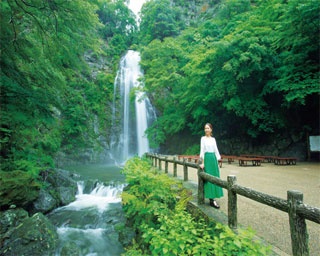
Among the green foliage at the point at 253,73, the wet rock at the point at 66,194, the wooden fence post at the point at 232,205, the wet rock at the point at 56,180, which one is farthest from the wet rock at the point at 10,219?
the green foliage at the point at 253,73

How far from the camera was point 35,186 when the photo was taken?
6.88 metres

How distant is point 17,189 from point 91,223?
2.45 meters

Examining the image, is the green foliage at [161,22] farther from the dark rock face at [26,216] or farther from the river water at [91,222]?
the dark rock face at [26,216]

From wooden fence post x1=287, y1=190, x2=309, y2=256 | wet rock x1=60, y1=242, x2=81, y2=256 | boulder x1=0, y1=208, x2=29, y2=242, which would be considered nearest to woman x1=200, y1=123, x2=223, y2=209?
wooden fence post x1=287, y1=190, x2=309, y2=256

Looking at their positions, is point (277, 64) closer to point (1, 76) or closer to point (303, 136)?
point (303, 136)

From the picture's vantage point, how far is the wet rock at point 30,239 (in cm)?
452

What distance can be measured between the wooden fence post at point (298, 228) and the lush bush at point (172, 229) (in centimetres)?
29

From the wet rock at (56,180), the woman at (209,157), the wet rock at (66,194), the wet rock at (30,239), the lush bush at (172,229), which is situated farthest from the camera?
the wet rock at (56,180)

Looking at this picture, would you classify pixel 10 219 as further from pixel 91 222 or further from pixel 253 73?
pixel 253 73

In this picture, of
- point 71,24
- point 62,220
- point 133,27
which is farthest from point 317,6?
point 133,27

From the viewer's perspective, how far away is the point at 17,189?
238 inches

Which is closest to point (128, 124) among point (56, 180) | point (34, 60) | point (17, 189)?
point (56, 180)

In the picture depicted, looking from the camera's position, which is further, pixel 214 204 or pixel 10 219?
pixel 10 219

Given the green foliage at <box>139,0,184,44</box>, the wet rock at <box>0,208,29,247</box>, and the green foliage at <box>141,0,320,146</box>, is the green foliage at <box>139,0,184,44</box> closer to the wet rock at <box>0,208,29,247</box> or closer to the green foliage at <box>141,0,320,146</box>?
the green foliage at <box>141,0,320,146</box>
